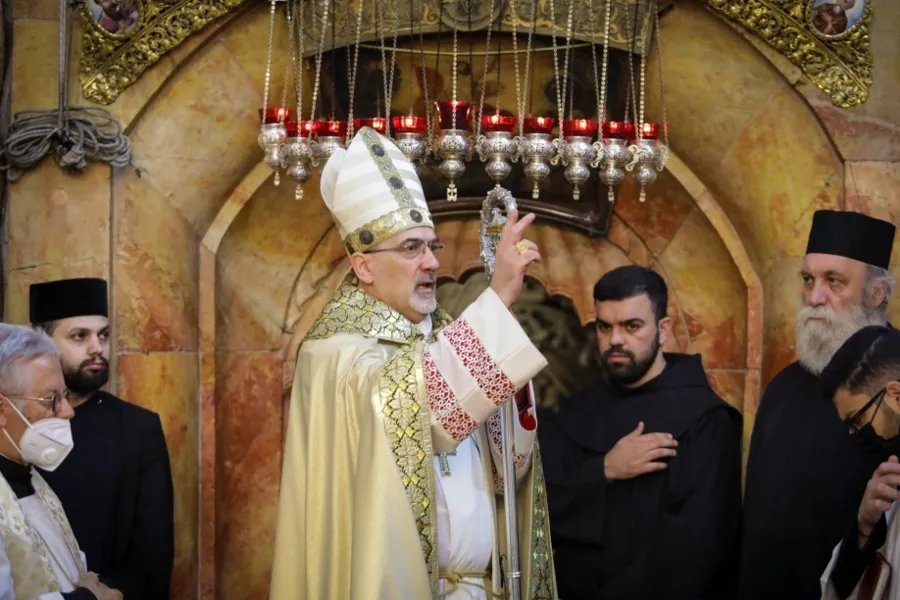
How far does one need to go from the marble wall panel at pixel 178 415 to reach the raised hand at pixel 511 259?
9.50 ft

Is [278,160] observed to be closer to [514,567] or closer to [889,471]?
[514,567]

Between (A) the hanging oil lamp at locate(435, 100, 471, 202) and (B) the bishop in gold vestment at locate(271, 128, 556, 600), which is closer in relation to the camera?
(B) the bishop in gold vestment at locate(271, 128, 556, 600)

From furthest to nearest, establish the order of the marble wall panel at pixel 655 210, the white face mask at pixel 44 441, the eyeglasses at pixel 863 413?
1. the marble wall panel at pixel 655 210
2. the eyeglasses at pixel 863 413
3. the white face mask at pixel 44 441

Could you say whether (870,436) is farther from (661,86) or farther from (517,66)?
(517,66)

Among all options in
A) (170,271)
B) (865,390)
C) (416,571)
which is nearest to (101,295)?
(170,271)

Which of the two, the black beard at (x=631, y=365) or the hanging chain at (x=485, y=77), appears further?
the hanging chain at (x=485, y=77)

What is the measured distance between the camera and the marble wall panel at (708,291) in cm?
736

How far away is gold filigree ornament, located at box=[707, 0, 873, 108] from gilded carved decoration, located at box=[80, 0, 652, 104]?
492 mm

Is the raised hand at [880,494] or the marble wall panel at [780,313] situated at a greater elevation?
the marble wall panel at [780,313]

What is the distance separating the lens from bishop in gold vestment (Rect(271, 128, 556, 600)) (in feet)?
15.0

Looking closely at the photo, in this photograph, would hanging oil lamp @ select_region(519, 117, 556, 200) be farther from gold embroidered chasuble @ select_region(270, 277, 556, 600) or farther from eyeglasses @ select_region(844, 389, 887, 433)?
eyeglasses @ select_region(844, 389, 887, 433)

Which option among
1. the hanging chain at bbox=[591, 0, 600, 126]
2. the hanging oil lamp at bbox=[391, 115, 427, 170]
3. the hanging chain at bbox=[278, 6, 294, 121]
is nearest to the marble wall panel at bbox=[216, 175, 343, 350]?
the hanging chain at bbox=[278, 6, 294, 121]

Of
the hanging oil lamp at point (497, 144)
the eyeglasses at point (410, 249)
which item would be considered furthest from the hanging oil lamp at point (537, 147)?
the eyeglasses at point (410, 249)

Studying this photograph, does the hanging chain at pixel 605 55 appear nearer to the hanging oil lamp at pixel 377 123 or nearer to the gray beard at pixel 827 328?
the hanging oil lamp at pixel 377 123
